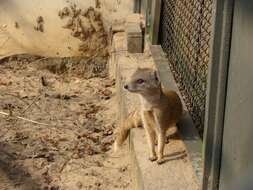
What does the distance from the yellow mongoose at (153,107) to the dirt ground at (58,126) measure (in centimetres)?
49

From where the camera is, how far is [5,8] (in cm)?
653

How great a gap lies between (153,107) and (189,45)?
1066 millimetres

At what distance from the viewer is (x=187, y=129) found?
4.20 metres

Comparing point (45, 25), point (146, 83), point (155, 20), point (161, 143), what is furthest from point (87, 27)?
point (161, 143)

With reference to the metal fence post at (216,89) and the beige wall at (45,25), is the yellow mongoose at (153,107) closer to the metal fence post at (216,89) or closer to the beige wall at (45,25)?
the metal fence post at (216,89)

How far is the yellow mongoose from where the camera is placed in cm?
390

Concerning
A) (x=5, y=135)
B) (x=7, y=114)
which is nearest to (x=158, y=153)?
(x=5, y=135)

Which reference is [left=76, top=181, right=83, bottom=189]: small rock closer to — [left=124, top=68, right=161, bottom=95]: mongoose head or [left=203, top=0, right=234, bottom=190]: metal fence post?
[left=124, top=68, right=161, bottom=95]: mongoose head

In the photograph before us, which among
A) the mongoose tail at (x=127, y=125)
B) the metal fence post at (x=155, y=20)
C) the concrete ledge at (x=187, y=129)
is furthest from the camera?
the metal fence post at (x=155, y=20)

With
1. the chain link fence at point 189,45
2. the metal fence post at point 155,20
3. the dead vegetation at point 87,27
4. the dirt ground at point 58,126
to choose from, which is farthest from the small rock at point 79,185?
the dead vegetation at point 87,27

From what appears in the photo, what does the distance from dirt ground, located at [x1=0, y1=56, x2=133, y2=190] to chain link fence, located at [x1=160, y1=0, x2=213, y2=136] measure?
70 cm

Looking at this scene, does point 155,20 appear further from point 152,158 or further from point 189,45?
point 152,158

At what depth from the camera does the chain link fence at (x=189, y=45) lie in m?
4.34

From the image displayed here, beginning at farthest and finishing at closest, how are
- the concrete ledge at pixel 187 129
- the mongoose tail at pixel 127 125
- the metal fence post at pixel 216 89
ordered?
the mongoose tail at pixel 127 125
the concrete ledge at pixel 187 129
the metal fence post at pixel 216 89
